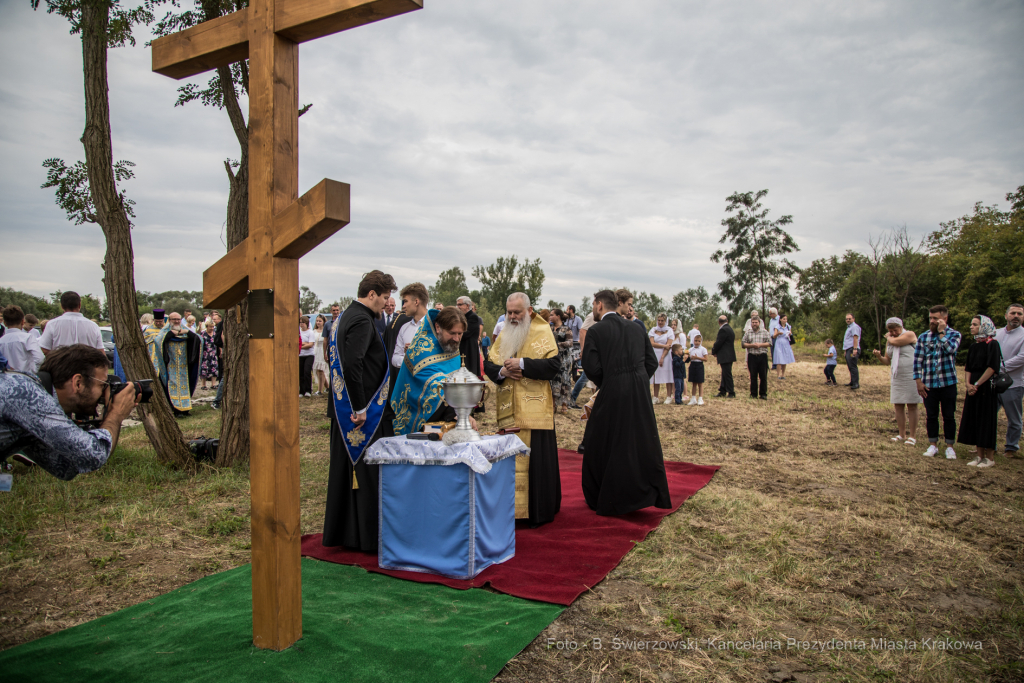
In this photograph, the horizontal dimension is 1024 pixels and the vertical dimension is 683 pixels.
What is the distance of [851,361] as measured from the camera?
14.9 m

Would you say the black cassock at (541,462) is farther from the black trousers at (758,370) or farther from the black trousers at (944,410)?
the black trousers at (758,370)

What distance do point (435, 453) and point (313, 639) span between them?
49.5 inches

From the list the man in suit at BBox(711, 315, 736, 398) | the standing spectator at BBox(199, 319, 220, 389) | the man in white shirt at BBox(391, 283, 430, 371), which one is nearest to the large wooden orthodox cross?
the man in white shirt at BBox(391, 283, 430, 371)

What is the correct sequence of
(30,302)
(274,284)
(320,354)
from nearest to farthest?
1. (274,284)
2. (320,354)
3. (30,302)

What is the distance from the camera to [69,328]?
7.39 meters

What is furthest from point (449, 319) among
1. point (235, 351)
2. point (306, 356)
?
point (306, 356)

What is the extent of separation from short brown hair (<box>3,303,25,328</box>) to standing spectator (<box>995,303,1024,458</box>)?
38.9 feet

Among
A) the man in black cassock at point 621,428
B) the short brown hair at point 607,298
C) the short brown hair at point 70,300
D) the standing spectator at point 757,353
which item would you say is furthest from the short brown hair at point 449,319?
the standing spectator at point 757,353

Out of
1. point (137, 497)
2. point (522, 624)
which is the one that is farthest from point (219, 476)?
point (522, 624)

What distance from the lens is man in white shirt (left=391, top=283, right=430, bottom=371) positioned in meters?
4.95

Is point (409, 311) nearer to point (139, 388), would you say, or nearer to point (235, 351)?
point (139, 388)

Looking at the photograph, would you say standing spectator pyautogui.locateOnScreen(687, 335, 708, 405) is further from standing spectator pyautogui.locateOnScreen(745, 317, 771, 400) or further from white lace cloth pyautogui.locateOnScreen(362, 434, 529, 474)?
white lace cloth pyautogui.locateOnScreen(362, 434, 529, 474)

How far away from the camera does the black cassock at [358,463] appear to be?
165 inches

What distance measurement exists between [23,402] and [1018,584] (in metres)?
5.52
